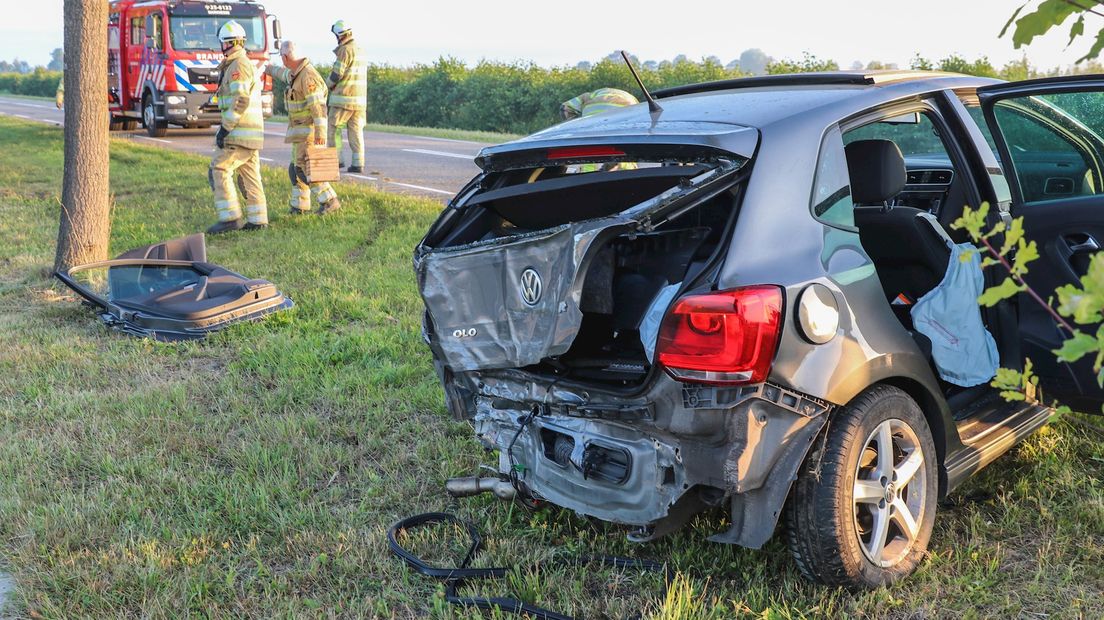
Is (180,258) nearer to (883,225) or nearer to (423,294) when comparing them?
(423,294)

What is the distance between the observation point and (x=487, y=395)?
319 centimetres

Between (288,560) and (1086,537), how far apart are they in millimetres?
2709

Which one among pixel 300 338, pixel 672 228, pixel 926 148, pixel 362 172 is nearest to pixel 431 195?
pixel 362 172

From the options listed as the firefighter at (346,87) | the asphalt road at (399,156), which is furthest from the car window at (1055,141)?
the firefighter at (346,87)

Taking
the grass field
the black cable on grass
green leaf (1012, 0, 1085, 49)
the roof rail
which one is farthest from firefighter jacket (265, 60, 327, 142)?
green leaf (1012, 0, 1085, 49)

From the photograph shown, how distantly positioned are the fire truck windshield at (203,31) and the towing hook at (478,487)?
17.6m

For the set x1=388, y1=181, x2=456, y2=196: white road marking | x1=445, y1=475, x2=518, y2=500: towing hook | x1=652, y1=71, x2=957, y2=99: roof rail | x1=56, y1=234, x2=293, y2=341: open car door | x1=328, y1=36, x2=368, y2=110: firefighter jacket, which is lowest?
x1=445, y1=475, x2=518, y2=500: towing hook

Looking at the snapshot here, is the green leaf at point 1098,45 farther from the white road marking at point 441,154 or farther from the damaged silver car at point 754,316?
the white road marking at point 441,154

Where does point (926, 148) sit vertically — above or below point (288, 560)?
above

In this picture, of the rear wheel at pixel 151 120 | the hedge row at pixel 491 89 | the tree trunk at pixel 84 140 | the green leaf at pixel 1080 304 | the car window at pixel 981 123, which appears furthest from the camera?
the hedge row at pixel 491 89

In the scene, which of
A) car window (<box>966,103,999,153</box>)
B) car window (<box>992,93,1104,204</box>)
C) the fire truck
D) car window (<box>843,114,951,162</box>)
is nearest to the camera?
car window (<box>966,103,999,153</box>)

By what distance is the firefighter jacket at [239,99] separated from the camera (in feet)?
29.6

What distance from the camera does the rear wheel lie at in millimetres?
20056

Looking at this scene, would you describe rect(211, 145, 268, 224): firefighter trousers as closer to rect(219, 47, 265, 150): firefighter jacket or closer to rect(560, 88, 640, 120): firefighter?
rect(219, 47, 265, 150): firefighter jacket
